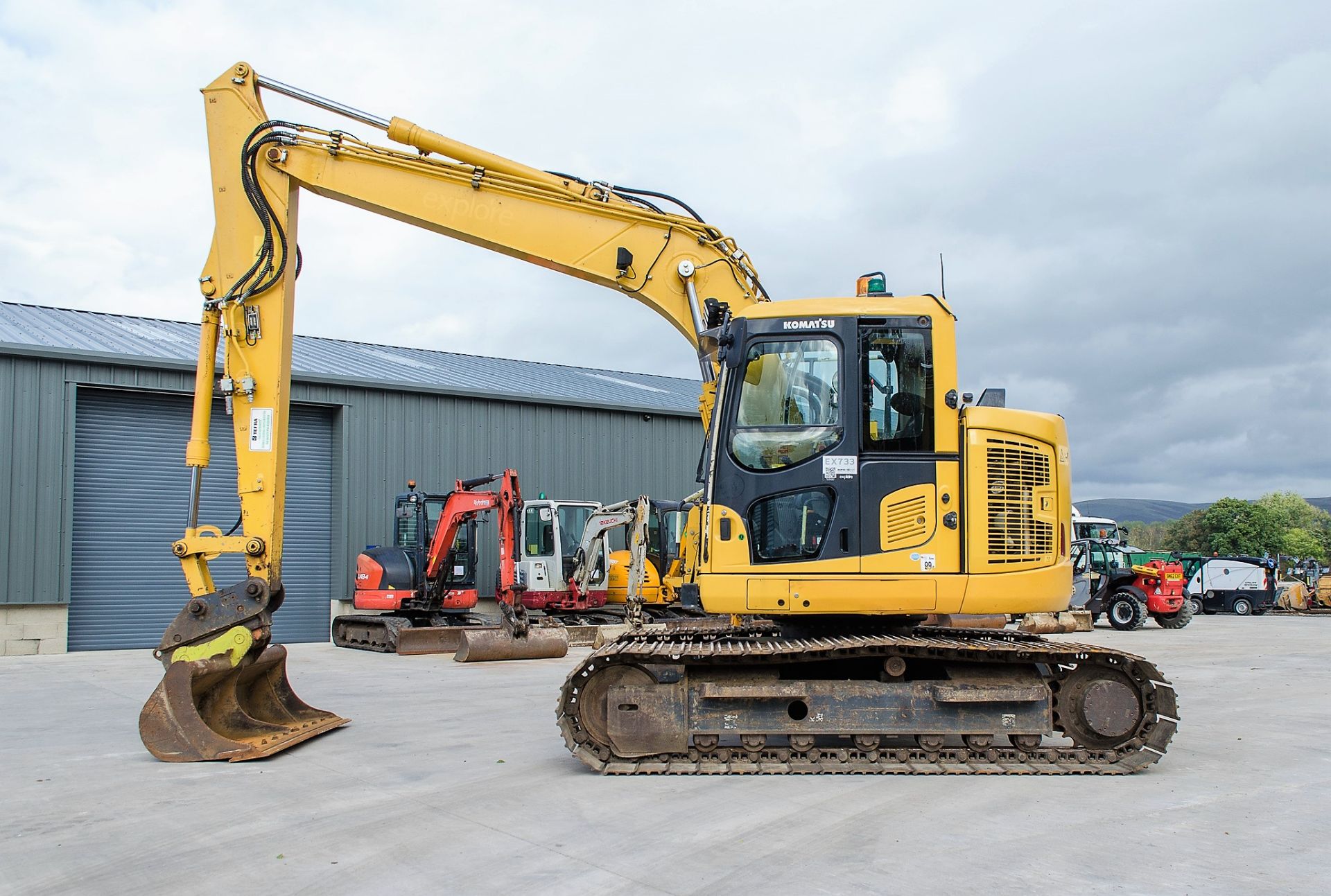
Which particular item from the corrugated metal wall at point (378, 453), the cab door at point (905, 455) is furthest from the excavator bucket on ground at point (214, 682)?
the corrugated metal wall at point (378, 453)

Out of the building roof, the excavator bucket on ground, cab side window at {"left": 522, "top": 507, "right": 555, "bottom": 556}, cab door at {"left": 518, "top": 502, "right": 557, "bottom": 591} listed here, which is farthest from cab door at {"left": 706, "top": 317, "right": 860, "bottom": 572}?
cab side window at {"left": 522, "top": 507, "right": 555, "bottom": 556}

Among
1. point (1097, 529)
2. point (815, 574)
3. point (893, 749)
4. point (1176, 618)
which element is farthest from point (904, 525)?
point (1097, 529)

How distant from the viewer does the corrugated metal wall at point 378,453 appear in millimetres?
18594

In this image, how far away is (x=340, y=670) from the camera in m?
15.2

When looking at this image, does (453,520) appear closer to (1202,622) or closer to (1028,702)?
(1028,702)

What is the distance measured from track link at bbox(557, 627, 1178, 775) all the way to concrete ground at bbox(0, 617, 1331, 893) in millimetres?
117

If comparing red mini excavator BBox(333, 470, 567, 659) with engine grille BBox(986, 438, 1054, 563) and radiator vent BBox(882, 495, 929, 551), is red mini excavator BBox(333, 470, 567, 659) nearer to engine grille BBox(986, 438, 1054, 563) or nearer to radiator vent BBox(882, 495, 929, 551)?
radiator vent BBox(882, 495, 929, 551)

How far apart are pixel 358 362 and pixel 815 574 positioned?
772 inches

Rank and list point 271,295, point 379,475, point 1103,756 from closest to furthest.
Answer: point 1103,756
point 271,295
point 379,475

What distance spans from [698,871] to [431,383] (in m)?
19.9

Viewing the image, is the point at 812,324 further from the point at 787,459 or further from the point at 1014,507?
the point at 1014,507

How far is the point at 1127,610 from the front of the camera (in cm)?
2555

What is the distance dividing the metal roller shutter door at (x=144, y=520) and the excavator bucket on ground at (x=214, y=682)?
11.5m

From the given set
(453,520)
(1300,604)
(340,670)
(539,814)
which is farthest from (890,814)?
(1300,604)
